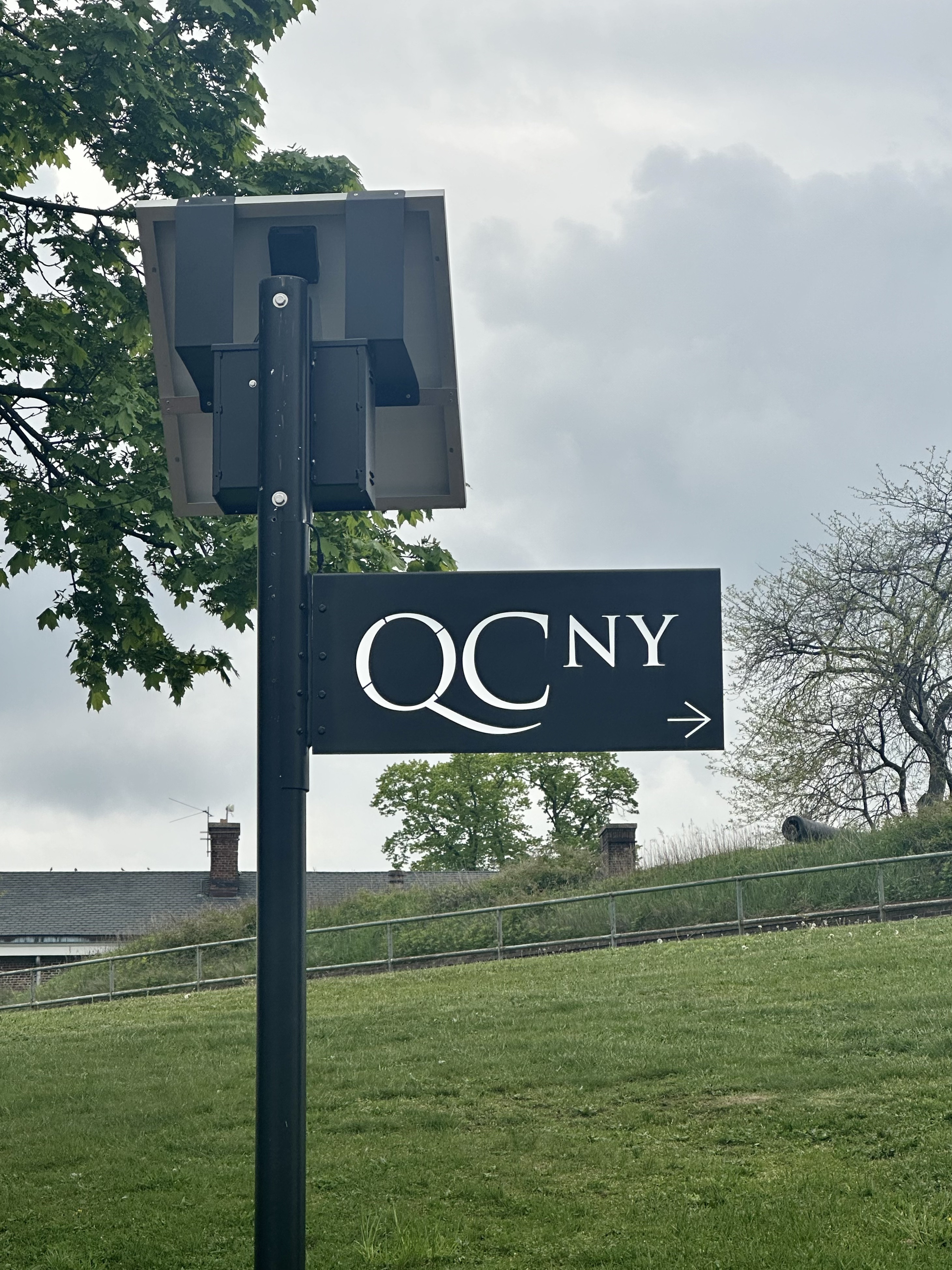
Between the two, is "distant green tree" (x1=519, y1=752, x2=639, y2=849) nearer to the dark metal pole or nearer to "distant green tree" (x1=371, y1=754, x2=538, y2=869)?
"distant green tree" (x1=371, y1=754, x2=538, y2=869)

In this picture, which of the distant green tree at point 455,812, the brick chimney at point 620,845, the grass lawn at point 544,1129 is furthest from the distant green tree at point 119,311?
the distant green tree at point 455,812

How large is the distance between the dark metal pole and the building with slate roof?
1378 inches

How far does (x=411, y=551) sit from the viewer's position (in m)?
11.6

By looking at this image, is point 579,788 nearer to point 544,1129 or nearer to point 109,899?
point 109,899

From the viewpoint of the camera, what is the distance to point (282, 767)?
128 inches

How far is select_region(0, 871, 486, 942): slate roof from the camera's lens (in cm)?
4162

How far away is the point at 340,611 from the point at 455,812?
5838 centimetres

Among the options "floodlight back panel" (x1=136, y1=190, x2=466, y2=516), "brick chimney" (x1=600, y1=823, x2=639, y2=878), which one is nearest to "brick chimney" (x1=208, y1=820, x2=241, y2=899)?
"brick chimney" (x1=600, y1=823, x2=639, y2=878)

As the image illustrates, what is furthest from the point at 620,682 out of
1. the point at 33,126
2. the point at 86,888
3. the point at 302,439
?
the point at 86,888

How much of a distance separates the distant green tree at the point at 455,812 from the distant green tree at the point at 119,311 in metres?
50.0

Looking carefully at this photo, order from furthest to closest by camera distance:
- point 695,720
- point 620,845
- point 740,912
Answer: point 620,845 → point 740,912 → point 695,720

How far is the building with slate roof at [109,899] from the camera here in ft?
135

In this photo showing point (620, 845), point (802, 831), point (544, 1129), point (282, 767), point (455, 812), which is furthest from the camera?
point (455, 812)

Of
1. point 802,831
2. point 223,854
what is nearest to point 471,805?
point 223,854
